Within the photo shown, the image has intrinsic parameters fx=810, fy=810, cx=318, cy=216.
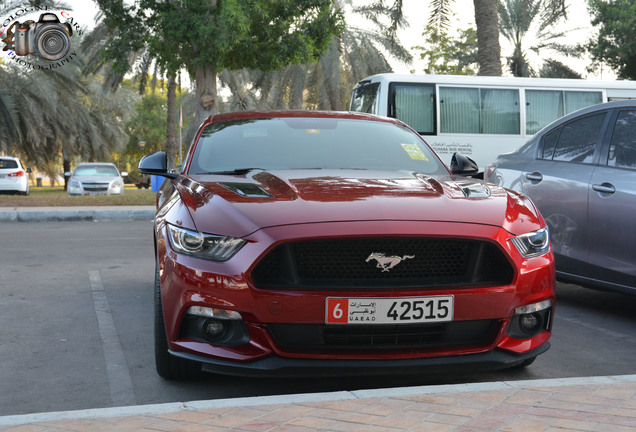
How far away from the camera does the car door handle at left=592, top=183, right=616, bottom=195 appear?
562 cm

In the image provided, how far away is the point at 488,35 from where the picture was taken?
19641 mm

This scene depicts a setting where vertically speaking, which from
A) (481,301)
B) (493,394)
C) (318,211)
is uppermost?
(318,211)

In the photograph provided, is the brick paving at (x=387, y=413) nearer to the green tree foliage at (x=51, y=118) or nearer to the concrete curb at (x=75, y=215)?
the concrete curb at (x=75, y=215)

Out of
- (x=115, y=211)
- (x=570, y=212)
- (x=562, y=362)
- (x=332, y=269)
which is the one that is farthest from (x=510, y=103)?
(x=332, y=269)

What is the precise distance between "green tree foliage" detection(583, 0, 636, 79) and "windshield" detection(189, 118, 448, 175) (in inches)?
1222

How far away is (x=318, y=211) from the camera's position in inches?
146

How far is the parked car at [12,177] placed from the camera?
27.4 m

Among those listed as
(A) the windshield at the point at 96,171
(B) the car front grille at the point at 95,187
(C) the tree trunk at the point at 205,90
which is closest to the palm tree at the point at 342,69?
(A) the windshield at the point at 96,171

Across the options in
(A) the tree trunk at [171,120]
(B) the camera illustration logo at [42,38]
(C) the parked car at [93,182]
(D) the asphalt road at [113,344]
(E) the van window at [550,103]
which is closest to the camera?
(D) the asphalt road at [113,344]

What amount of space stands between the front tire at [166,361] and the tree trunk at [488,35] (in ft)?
55.3

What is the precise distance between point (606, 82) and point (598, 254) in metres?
14.6

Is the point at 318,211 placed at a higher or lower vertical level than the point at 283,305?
higher

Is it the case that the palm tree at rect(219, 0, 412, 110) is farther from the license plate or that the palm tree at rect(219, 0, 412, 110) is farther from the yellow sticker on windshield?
the license plate

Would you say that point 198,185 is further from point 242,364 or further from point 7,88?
point 7,88
